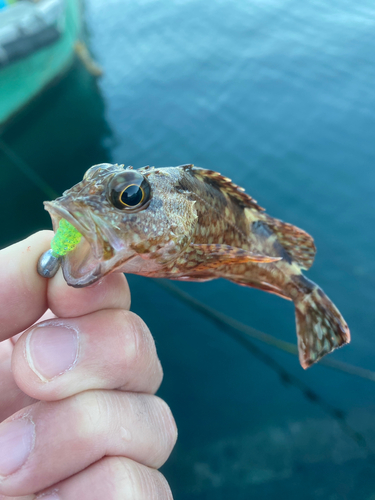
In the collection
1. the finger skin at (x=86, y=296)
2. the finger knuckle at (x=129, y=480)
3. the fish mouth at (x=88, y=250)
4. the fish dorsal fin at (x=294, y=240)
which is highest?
the fish mouth at (x=88, y=250)

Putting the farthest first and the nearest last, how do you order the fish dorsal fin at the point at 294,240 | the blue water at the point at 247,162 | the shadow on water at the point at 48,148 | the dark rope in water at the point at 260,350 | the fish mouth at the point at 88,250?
the shadow on water at the point at 48,148, the dark rope in water at the point at 260,350, the blue water at the point at 247,162, the fish dorsal fin at the point at 294,240, the fish mouth at the point at 88,250

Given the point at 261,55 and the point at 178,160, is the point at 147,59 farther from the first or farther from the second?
the point at 178,160

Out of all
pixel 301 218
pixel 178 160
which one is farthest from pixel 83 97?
pixel 301 218

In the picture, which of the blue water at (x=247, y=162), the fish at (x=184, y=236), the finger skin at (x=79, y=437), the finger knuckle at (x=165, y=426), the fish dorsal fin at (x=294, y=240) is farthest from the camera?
the blue water at (x=247, y=162)

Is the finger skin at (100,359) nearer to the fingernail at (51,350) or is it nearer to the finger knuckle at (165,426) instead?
the fingernail at (51,350)

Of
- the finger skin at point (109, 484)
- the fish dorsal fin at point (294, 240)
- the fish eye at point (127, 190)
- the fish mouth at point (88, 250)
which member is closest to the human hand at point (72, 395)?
the finger skin at point (109, 484)

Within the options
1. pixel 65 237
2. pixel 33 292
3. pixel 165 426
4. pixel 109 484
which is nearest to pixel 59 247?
pixel 65 237

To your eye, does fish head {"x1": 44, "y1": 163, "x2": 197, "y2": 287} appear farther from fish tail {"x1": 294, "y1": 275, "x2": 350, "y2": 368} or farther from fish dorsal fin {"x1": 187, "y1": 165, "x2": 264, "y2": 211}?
fish tail {"x1": 294, "y1": 275, "x2": 350, "y2": 368}
